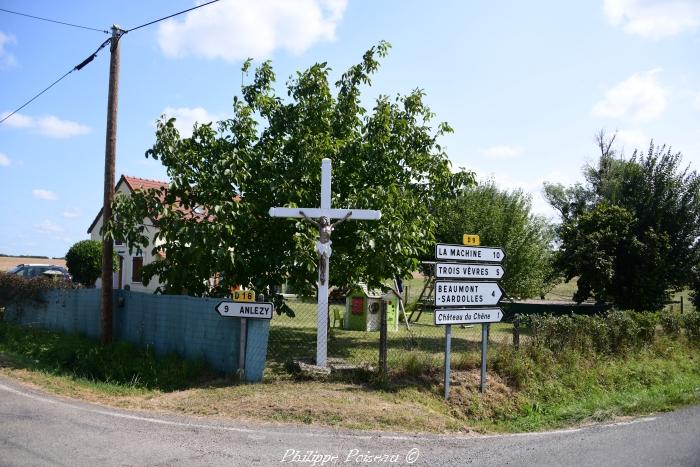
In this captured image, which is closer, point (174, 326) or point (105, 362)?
point (105, 362)

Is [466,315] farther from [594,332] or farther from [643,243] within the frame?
[643,243]

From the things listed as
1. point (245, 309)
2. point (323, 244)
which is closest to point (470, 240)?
point (323, 244)

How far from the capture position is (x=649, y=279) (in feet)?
60.3

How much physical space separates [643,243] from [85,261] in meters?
24.4

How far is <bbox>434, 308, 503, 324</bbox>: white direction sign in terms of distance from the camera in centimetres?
966

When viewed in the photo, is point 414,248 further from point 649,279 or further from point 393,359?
point 649,279

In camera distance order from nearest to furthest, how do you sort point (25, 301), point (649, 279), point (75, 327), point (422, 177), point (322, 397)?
point (322, 397) < point (422, 177) < point (75, 327) < point (25, 301) < point (649, 279)

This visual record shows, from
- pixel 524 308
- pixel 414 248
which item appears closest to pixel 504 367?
pixel 414 248

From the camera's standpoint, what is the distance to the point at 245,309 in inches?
393

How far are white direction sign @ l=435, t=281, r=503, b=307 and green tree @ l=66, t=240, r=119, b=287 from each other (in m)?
23.7

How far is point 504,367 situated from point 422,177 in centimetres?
482

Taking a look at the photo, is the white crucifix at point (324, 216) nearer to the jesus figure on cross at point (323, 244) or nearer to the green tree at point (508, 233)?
the jesus figure on cross at point (323, 244)

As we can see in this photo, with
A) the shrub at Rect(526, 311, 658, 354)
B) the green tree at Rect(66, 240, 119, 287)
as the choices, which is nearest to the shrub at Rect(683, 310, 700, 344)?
the shrub at Rect(526, 311, 658, 354)

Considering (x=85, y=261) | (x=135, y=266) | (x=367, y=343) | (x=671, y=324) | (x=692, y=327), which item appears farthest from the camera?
(x=135, y=266)
